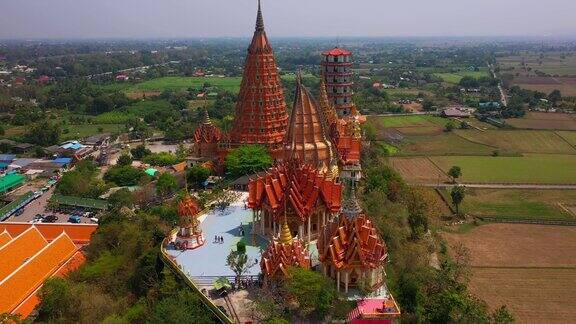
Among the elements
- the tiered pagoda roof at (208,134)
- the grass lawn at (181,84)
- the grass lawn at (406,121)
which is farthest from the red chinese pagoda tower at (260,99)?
the grass lawn at (181,84)

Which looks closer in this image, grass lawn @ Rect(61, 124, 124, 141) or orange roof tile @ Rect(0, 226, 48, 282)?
orange roof tile @ Rect(0, 226, 48, 282)

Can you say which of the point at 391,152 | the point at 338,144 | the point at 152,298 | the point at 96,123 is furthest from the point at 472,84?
the point at 152,298

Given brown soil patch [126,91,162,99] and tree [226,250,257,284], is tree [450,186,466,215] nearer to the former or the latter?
tree [226,250,257,284]

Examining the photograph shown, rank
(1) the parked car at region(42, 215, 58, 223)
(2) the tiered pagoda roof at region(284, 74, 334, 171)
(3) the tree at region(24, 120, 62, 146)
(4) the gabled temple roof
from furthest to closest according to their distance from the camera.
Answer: (3) the tree at region(24, 120, 62, 146) < (1) the parked car at region(42, 215, 58, 223) < (2) the tiered pagoda roof at region(284, 74, 334, 171) < (4) the gabled temple roof

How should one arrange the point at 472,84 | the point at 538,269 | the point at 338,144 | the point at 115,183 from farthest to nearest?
the point at 472,84
the point at 115,183
the point at 338,144
the point at 538,269

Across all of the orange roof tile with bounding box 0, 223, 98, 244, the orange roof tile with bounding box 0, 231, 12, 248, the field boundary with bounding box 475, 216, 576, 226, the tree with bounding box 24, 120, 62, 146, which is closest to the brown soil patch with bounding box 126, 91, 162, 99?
the tree with bounding box 24, 120, 62, 146

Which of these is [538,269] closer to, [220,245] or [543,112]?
[220,245]
